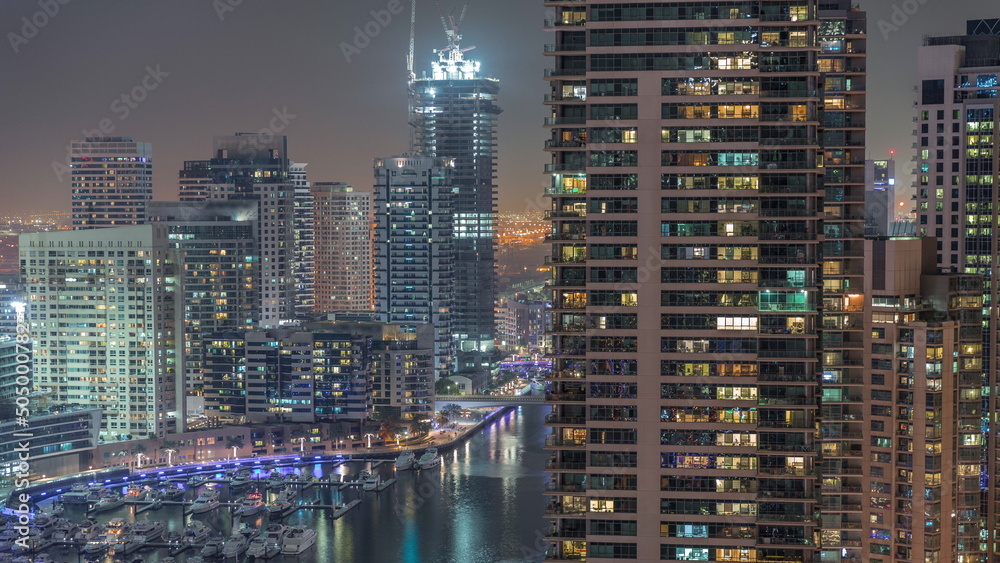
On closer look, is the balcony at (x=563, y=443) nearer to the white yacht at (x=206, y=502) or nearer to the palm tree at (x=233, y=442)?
the white yacht at (x=206, y=502)

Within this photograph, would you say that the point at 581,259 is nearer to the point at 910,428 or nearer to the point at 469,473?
the point at 910,428

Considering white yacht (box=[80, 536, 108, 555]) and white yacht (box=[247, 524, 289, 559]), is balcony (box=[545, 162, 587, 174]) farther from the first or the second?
white yacht (box=[80, 536, 108, 555])

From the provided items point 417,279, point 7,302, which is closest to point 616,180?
point 7,302

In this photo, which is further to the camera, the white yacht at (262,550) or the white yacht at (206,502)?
the white yacht at (206,502)

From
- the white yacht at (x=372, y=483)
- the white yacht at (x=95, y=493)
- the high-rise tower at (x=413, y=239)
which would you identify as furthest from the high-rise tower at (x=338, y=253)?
the white yacht at (x=95, y=493)

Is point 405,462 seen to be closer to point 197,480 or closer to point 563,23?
point 197,480
